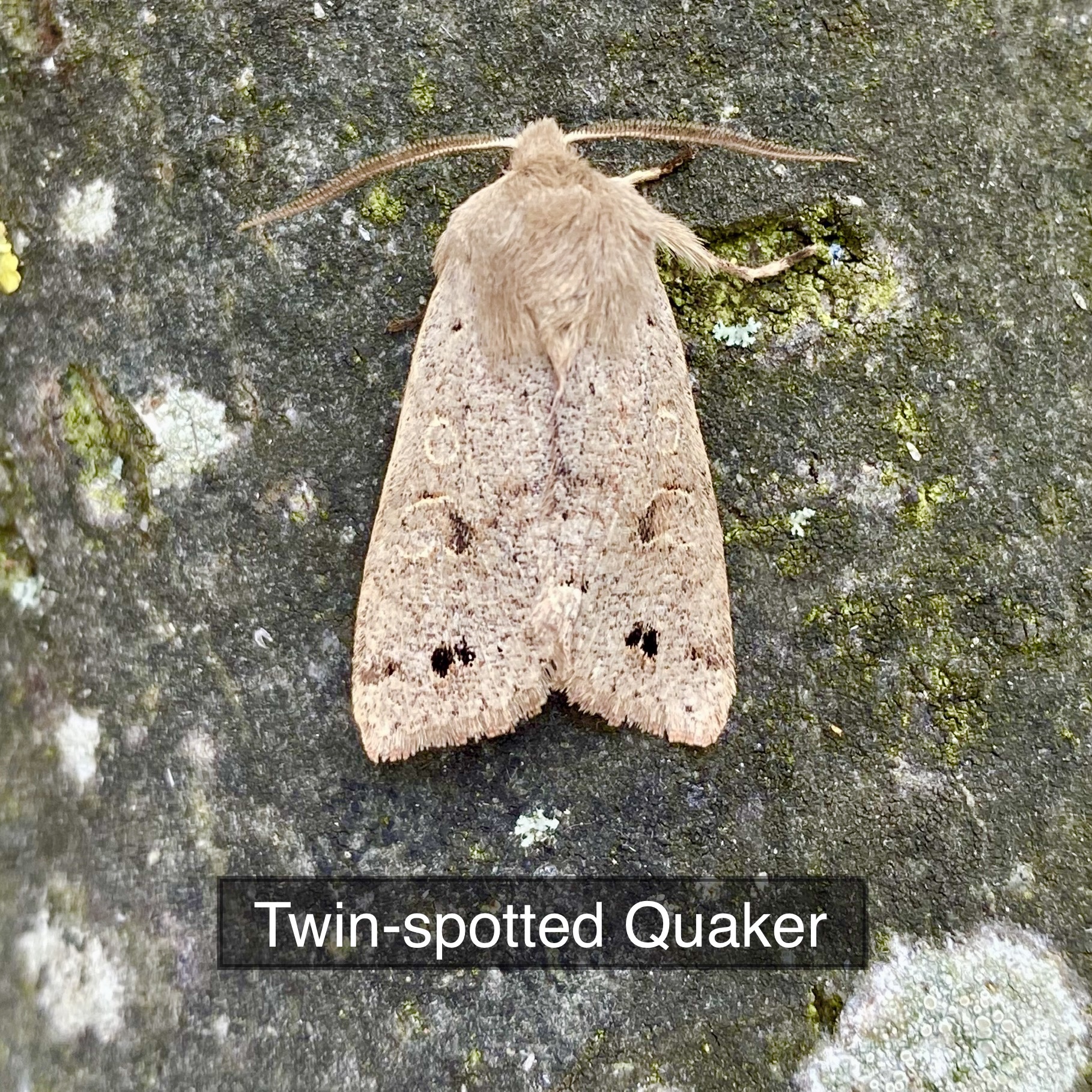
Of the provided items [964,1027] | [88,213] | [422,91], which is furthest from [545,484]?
[964,1027]

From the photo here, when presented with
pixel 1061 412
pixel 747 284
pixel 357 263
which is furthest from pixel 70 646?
pixel 1061 412

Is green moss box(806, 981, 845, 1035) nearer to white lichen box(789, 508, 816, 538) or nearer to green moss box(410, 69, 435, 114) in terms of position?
white lichen box(789, 508, 816, 538)

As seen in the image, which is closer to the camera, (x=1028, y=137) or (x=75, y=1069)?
(x=75, y=1069)

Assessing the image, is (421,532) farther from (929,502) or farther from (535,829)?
(929,502)

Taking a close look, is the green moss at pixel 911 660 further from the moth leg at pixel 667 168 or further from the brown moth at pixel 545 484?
the moth leg at pixel 667 168

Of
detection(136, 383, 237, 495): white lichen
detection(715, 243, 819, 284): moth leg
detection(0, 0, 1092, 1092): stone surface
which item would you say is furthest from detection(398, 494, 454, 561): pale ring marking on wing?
detection(715, 243, 819, 284): moth leg

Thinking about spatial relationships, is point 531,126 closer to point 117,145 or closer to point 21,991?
point 117,145
